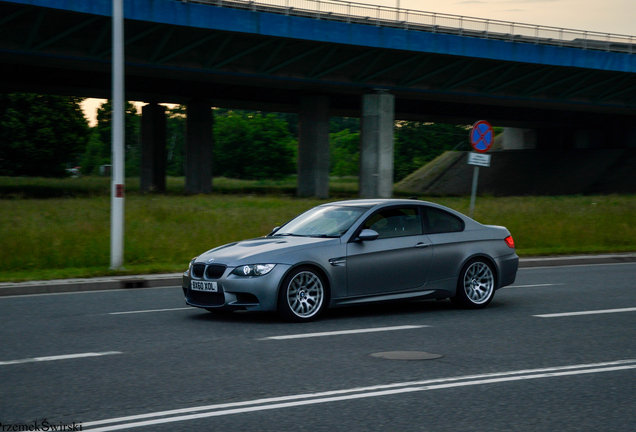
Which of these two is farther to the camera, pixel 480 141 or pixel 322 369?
pixel 480 141

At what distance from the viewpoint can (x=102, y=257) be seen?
15648mm

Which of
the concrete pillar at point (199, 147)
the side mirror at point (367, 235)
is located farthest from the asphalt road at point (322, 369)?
the concrete pillar at point (199, 147)

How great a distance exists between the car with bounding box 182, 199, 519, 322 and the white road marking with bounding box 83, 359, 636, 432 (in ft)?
10.1

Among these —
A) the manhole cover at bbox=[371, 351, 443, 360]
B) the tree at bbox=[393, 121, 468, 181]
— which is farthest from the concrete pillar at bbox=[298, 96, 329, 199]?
the tree at bbox=[393, 121, 468, 181]

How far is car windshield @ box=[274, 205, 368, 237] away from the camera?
9672 mm

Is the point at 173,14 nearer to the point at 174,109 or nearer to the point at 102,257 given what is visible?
the point at 102,257

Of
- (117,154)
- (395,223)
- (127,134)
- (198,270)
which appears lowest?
(198,270)

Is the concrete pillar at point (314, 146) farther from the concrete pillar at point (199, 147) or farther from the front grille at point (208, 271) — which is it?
the front grille at point (208, 271)

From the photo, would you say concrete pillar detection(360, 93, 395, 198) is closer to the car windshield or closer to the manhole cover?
the car windshield

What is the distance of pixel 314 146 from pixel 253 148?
6019 cm

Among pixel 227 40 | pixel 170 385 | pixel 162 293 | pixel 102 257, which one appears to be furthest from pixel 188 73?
pixel 170 385

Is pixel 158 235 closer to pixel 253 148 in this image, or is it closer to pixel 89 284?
pixel 89 284

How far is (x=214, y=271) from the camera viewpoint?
29.7 feet

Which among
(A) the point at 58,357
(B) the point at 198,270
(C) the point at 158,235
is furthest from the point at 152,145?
(A) the point at 58,357
